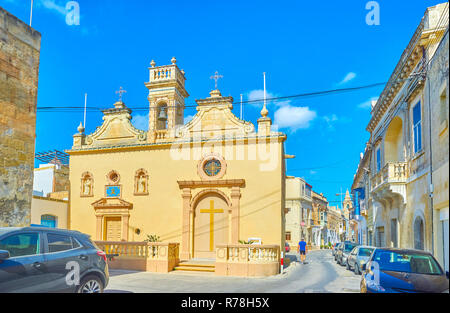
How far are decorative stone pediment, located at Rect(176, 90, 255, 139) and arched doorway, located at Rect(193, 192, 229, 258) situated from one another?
328 centimetres

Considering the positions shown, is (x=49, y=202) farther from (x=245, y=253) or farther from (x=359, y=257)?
A: (x=359, y=257)

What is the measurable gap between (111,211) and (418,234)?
A: 15.4m

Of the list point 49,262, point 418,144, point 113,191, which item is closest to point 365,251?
point 418,144

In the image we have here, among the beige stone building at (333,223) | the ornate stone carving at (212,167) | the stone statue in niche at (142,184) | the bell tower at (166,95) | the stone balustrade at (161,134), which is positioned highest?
the bell tower at (166,95)

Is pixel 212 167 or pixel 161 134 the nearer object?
pixel 212 167

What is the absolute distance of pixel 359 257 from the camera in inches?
690

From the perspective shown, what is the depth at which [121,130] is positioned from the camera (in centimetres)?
2359

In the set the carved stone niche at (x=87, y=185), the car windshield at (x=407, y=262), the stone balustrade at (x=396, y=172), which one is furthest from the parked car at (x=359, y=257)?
the carved stone niche at (x=87, y=185)

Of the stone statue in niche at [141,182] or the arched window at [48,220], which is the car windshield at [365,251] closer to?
the stone statue in niche at [141,182]

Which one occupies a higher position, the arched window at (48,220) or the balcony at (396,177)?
the balcony at (396,177)

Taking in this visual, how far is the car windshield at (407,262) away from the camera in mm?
8555

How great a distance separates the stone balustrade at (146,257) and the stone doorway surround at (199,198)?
2.98 m

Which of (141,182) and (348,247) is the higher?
(141,182)

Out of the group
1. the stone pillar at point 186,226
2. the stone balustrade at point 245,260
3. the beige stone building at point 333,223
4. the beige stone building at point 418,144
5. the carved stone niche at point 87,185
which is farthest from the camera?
the beige stone building at point 333,223
